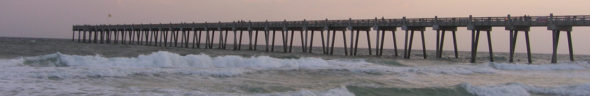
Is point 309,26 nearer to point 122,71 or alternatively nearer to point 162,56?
point 162,56

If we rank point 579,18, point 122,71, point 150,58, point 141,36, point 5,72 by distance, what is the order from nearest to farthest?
point 5,72, point 122,71, point 150,58, point 579,18, point 141,36

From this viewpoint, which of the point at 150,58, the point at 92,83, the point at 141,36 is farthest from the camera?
the point at 141,36

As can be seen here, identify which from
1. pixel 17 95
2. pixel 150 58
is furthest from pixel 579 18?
pixel 17 95

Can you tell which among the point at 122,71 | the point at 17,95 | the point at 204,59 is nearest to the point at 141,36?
the point at 204,59

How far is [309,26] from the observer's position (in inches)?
1982

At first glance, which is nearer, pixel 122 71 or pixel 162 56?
pixel 122 71

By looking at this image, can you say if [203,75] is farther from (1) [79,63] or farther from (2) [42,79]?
(1) [79,63]

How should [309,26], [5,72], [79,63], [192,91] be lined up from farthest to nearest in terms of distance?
[309,26] → [79,63] → [5,72] → [192,91]

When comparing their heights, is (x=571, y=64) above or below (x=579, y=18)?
below

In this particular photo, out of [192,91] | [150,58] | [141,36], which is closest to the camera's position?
[192,91]

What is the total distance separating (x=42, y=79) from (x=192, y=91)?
400 centimetres

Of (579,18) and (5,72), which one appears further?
(579,18)

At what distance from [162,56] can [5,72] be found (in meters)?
8.48

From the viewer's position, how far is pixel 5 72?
15867mm
